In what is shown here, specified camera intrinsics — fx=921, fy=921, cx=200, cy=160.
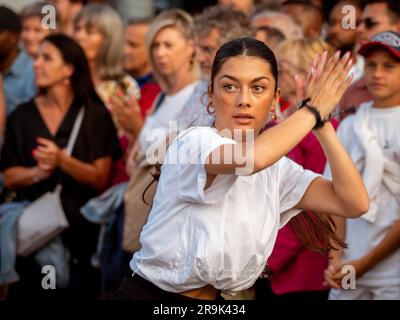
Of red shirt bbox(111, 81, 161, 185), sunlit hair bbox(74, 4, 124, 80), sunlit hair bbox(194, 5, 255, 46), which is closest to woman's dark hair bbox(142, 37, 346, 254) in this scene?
sunlit hair bbox(194, 5, 255, 46)

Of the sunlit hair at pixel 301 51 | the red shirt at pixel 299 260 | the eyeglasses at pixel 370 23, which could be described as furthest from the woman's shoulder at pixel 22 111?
the eyeglasses at pixel 370 23

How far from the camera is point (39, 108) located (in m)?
6.72

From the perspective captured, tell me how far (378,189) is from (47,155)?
2423 mm

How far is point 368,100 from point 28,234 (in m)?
2.49

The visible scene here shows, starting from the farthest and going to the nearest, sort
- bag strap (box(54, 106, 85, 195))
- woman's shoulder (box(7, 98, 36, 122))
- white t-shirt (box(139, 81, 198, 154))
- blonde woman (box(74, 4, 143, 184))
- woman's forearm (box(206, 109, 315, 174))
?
blonde woman (box(74, 4, 143, 184)) < woman's shoulder (box(7, 98, 36, 122)) < bag strap (box(54, 106, 85, 195)) < white t-shirt (box(139, 81, 198, 154)) < woman's forearm (box(206, 109, 315, 174))

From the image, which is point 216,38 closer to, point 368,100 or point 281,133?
point 368,100

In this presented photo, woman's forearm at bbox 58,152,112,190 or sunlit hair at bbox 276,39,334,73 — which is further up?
sunlit hair at bbox 276,39,334,73

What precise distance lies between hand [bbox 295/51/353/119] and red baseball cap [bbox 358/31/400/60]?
171 cm

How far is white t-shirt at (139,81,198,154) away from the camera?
19.7 feet

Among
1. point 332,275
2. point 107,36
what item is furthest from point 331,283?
point 107,36

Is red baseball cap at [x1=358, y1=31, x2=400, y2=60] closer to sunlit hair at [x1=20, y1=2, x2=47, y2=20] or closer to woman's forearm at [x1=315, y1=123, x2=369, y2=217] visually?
woman's forearm at [x1=315, y1=123, x2=369, y2=217]
